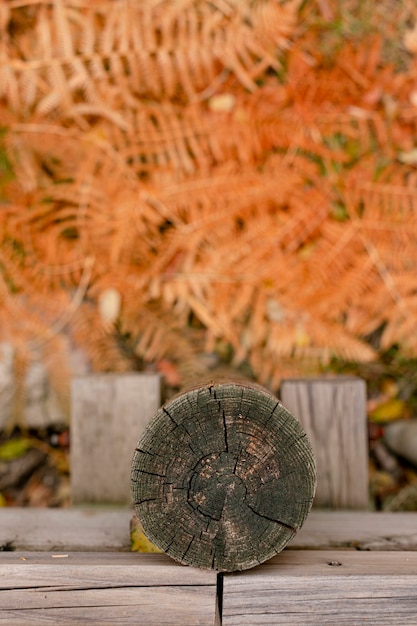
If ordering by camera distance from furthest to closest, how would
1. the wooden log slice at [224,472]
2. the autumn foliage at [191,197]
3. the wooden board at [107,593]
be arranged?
the autumn foliage at [191,197] < the wooden board at [107,593] < the wooden log slice at [224,472]

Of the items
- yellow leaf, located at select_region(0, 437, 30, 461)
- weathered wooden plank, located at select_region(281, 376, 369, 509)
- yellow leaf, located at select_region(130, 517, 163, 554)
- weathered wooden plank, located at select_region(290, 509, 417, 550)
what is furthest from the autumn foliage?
yellow leaf, located at select_region(130, 517, 163, 554)

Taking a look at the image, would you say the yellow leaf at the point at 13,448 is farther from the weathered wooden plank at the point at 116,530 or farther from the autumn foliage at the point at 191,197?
the weathered wooden plank at the point at 116,530

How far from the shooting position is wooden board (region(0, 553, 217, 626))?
5.09 ft

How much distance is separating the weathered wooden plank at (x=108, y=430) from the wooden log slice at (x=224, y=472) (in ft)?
2.27

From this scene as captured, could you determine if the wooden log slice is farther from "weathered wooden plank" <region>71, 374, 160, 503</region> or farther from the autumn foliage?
the autumn foliage

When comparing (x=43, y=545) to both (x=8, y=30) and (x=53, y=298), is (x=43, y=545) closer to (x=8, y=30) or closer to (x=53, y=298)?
(x=53, y=298)

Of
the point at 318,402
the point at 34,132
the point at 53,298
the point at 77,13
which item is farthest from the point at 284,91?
the point at 318,402

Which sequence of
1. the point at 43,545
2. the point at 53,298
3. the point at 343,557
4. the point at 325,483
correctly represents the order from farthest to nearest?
1. the point at 53,298
2. the point at 325,483
3. the point at 43,545
4. the point at 343,557

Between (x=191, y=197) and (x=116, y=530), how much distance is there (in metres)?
1.77

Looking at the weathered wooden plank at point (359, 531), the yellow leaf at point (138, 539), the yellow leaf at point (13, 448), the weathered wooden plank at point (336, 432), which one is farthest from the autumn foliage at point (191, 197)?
the yellow leaf at point (138, 539)

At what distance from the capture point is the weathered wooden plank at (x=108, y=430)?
7.10ft

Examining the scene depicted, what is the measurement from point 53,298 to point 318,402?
5.14 feet

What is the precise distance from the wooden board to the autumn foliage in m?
1.58

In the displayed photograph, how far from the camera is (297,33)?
3406 millimetres
